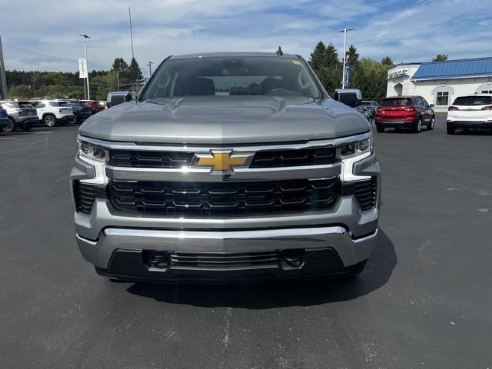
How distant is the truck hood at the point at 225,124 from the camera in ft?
8.70

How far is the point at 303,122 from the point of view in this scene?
276 cm

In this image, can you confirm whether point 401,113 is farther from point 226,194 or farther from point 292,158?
point 226,194

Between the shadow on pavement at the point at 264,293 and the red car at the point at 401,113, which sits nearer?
the shadow on pavement at the point at 264,293

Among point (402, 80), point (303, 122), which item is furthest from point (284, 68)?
point (402, 80)

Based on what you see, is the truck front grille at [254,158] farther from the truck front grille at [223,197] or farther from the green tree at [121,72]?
the green tree at [121,72]

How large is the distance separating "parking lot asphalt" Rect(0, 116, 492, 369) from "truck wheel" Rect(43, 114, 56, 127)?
24931 millimetres

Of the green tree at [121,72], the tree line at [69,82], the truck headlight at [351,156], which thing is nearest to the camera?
the truck headlight at [351,156]

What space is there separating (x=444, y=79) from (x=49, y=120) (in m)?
40.9

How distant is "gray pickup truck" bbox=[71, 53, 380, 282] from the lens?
267 centimetres

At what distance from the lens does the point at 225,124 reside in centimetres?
269

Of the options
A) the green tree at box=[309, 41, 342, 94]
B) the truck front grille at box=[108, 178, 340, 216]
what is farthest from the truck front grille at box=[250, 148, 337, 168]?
the green tree at box=[309, 41, 342, 94]

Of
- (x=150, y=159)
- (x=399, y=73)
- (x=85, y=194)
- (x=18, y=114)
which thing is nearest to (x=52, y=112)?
(x=18, y=114)

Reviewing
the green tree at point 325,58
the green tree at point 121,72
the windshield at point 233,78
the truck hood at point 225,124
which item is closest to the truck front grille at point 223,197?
the truck hood at point 225,124

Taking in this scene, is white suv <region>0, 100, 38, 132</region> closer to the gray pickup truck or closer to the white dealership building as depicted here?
the gray pickup truck
